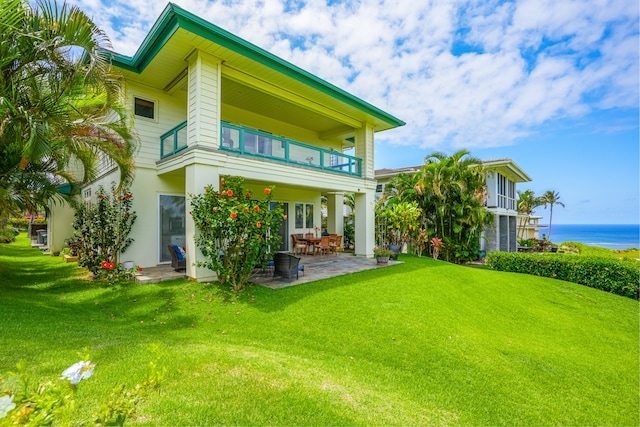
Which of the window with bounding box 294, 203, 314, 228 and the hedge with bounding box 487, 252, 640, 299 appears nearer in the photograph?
the hedge with bounding box 487, 252, 640, 299

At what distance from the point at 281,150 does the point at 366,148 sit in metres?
5.11

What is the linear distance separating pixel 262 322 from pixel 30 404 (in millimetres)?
4726

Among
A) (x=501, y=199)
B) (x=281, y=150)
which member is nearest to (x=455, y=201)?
(x=501, y=199)

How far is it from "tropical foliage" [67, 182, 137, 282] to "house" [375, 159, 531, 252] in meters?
19.1

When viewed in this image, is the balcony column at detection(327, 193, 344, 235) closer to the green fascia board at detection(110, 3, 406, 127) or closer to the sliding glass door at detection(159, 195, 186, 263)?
the green fascia board at detection(110, 3, 406, 127)

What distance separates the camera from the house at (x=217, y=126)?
27.6 ft

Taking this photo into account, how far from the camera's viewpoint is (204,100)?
853 centimetres

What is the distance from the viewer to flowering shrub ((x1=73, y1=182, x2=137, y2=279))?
8.95m

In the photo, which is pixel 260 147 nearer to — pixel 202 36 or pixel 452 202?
pixel 202 36

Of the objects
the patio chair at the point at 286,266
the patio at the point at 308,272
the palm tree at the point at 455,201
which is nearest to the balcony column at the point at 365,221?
the patio at the point at 308,272

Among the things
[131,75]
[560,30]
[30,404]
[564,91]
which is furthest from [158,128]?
[564,91]

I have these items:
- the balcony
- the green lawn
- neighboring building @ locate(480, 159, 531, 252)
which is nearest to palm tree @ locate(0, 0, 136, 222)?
the balcony

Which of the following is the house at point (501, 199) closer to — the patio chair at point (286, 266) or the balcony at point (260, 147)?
the balcony at point (260, 147)

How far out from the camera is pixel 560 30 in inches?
355
